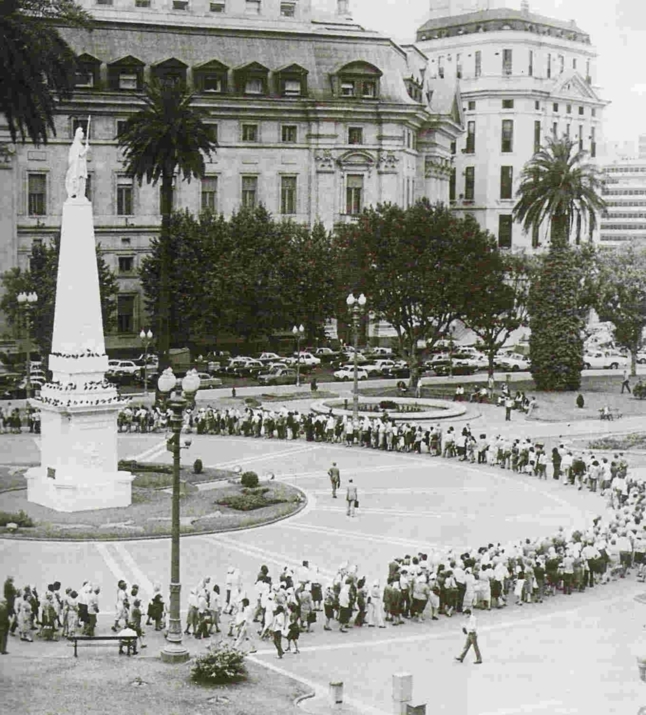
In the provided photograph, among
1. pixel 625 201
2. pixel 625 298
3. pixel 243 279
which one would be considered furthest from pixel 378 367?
pixel 625 201

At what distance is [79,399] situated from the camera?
36.4m

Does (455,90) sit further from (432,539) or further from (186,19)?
(432,539)

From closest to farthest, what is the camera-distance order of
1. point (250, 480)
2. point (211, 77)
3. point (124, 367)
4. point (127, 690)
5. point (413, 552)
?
1. point (127, 690)
2. point (413, 552)
3. point (250, 480)
4. point (124, 367)
5. point (211, 77)

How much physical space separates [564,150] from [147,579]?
4674cm

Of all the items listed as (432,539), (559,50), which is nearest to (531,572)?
(432,539)

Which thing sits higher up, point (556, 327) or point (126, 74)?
point (126, 74)

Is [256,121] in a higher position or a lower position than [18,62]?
higher

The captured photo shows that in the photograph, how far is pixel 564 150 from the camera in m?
69.8

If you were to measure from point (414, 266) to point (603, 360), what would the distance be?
26.6m

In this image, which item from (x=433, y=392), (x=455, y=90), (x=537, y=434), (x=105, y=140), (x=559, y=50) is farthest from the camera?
(x=559, y=50)

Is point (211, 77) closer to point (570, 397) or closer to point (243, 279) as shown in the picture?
point (243, 279)

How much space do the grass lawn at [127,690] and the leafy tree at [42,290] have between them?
Result: 46.1 meters

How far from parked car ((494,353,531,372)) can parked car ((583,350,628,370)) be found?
4103mm

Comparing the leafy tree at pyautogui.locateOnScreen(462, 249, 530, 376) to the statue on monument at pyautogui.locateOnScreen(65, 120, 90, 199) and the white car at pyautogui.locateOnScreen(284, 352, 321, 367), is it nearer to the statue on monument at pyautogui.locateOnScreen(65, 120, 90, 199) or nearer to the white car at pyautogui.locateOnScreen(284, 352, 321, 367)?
the white car at pyautogui.locateOnScreen(284, 352, 321, 367)
